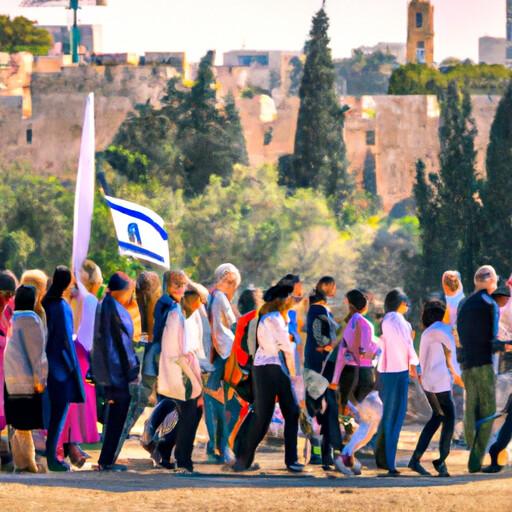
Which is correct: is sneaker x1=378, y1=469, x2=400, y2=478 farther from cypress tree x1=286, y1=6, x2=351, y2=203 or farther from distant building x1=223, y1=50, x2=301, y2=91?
distant building x1=223, y1=50, x2=301, y2=91

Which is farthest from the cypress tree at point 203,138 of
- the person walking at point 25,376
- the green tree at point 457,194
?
the person walking at point 25,376

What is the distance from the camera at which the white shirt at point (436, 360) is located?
534 inches

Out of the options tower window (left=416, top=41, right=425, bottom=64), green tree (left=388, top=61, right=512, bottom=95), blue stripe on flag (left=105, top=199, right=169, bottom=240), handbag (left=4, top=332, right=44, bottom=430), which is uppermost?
tower window (left=416, top=41, right=425, bottom=64)

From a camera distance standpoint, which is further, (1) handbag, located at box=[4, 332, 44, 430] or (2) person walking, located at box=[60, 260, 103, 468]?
(2) person walking, located at box=[60, 260, 103, 468]

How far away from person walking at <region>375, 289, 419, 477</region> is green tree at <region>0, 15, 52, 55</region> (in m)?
86.9

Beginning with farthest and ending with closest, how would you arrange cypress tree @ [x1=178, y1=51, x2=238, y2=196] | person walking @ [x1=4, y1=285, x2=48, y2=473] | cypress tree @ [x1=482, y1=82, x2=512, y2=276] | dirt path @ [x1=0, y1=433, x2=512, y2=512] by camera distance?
cypress tree @ [x1=178, y1=51, x2=238, y2=196] < cypress tree @ [x1=482, y1=82, x2=512, y2=276] < person walking @ [x1=4, y1=285, x2=48, y2=473] < dirt path @ [x1=0, y1=433, x2=512, y2=512]

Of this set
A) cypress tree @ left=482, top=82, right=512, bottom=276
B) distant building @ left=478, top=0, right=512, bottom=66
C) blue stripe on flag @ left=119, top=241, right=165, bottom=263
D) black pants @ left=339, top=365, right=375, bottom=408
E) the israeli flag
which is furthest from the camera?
distant building @ left=478, top=0, right=512, bottom=66

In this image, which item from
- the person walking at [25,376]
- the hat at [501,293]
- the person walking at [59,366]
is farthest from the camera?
the hat at [501,293]

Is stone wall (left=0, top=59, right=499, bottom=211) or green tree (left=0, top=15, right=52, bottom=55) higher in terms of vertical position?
green tree (left=0, top=15, right=52, bottom=55)

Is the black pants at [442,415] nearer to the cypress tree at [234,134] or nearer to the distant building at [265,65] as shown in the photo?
the cypress tree at [234,134]

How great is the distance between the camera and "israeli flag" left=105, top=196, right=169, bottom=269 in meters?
17.0

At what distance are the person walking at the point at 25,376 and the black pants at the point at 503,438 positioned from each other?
305cm

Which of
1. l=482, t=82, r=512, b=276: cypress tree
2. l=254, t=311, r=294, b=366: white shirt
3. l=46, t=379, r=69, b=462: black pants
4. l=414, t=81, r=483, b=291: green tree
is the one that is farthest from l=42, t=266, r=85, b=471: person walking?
l=414, t=81, r=483, b=291: green tree

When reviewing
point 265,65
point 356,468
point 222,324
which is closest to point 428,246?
point 222,324
